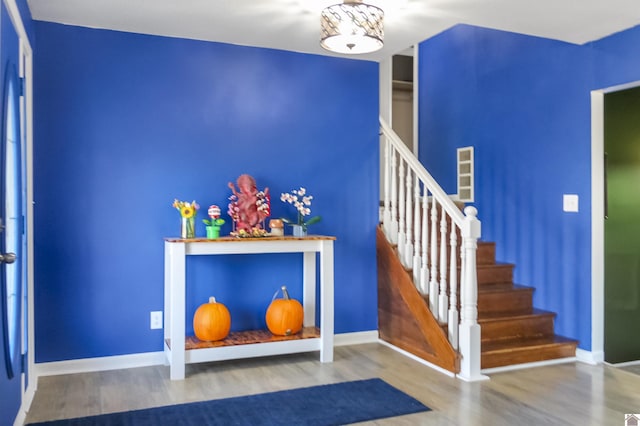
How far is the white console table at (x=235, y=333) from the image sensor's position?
347cm

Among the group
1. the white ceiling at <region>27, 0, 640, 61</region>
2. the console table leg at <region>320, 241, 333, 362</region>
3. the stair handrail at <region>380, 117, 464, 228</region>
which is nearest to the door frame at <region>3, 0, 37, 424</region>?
the white ceiling at <region>27, 0, 640, 61</region>

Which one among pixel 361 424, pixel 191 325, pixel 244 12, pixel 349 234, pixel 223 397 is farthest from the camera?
pixel 349 234

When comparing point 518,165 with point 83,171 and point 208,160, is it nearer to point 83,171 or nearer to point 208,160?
point 208,160

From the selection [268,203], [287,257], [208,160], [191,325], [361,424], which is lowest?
[361,424]

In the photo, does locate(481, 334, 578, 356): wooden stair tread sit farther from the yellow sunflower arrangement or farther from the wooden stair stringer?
the yellow sunflower arrangement

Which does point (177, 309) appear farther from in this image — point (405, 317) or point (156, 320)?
point (405, 317)

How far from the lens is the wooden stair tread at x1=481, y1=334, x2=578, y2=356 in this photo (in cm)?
379

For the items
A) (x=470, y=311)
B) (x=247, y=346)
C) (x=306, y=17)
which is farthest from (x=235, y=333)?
(x=306, y=17)

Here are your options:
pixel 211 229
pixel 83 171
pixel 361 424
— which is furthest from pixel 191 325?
pixel 361 424

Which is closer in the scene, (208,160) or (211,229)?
(211,229)

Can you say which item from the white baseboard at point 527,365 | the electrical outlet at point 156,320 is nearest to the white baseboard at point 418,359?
the white baseboard at point 527,365

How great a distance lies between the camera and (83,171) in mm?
3703

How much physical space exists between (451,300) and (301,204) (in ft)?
4.11

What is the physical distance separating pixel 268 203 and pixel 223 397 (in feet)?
4.69
